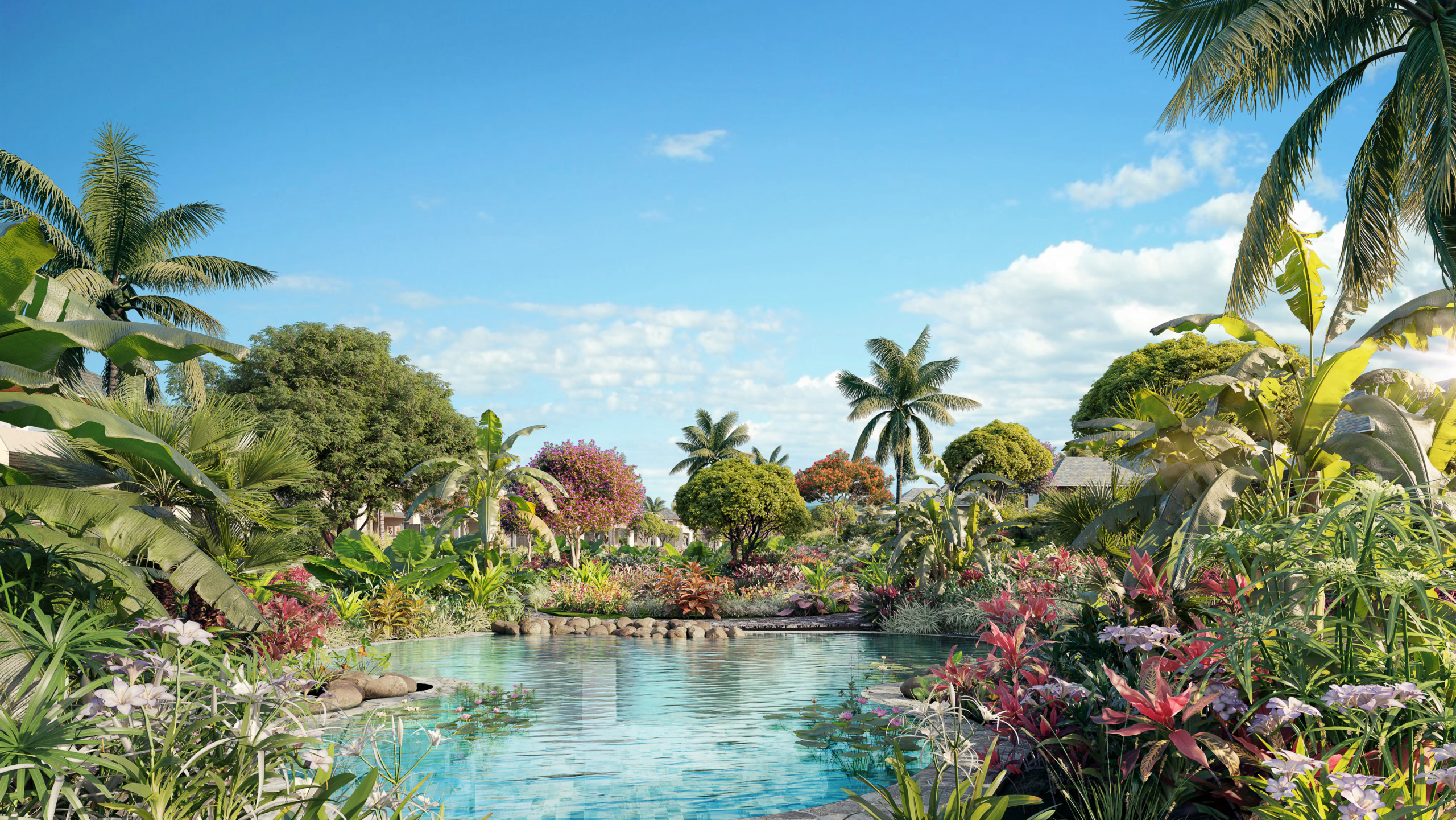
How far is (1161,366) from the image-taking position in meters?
24.5

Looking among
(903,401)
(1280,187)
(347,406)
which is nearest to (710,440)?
(903,401)

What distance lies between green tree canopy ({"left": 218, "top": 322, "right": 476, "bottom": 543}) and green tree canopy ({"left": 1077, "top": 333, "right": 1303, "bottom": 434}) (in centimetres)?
2025

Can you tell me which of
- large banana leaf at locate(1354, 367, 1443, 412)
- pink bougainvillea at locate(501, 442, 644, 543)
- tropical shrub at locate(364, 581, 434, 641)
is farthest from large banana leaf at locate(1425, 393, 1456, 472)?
pink bougainvillea at locate(501, 442, 644, 543)

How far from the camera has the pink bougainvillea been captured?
23.8m

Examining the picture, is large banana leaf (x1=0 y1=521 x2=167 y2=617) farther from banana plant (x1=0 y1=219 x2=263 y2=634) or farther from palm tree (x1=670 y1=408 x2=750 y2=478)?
palm tree (x1=670 y1=408 x2=750 y2=478)

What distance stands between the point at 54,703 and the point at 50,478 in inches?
136

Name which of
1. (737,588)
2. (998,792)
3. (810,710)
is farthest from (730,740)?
(737,588)

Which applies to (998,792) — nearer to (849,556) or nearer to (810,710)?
(810,710)

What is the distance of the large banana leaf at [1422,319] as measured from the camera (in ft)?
18.6

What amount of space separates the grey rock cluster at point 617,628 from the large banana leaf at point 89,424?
994 centimetres

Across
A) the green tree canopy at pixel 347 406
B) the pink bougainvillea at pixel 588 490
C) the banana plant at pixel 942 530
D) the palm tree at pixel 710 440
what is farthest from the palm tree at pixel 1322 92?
the palm tree at pixel 710 440

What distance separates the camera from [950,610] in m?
12.6

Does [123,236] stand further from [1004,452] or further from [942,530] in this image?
[1004,452]

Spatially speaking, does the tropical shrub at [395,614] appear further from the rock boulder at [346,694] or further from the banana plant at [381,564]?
the rock boulder at [346,694]
